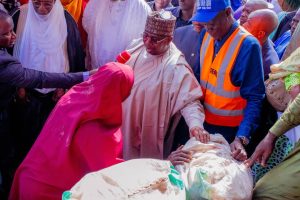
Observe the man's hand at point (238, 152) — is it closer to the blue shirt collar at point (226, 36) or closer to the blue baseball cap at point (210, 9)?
the blue shirt collar at point (226, 36)

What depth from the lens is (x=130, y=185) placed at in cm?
172

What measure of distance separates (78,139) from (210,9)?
1.22 meters

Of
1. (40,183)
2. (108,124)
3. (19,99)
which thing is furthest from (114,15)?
(40,183)

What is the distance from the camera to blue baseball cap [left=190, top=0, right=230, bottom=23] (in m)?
2.64

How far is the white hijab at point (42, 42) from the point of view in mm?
3574

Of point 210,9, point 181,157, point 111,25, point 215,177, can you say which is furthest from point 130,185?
point 111,25

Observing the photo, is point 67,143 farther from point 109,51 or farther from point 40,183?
point 109,51

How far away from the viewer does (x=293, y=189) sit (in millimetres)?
1833

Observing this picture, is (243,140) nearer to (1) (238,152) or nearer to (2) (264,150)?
(1) (238,152)

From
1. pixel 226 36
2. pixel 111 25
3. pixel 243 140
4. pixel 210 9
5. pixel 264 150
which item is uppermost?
pixel 210 9

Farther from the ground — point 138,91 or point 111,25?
point 111,25

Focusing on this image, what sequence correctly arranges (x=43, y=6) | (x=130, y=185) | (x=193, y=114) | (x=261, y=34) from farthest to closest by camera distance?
(x=43, y=6) → (x=261, y=34) → (x=193, y=114) → (x=130, y=185)

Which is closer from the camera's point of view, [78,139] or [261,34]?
[78,139]

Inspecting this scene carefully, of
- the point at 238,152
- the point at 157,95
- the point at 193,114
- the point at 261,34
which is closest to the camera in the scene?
the point at 238,152
